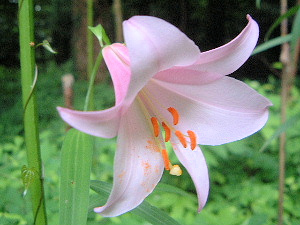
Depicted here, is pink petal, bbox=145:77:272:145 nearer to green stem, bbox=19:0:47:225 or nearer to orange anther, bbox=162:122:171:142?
orange anther, bbox=162:122:171:142

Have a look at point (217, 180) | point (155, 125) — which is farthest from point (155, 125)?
point (217, 180)

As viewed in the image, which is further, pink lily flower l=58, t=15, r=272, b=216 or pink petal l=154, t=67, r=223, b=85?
pink petal l=154, t=67, r=223, b=85

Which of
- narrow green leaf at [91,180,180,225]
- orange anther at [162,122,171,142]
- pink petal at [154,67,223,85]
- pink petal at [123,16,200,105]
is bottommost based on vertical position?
narrow green leaf at [91,180,180,225]

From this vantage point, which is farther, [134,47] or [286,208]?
[286,208]

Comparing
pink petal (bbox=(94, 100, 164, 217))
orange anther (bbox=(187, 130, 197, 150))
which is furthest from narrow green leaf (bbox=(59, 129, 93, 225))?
orange anther (bbox=(187, 130, 197, 150))

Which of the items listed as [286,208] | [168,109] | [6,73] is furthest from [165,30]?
[6,73]

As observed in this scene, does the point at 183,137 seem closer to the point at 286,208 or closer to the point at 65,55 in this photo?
the point at 286,208

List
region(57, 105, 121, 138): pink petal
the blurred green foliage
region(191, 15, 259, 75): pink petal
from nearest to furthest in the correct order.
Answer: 1. region(57, 105, 121, 138): pink petal
2. region(191, 15, 259, 75): pink petal
3. the blurred green foliage

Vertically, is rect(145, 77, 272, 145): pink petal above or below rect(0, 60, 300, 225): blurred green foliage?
above
